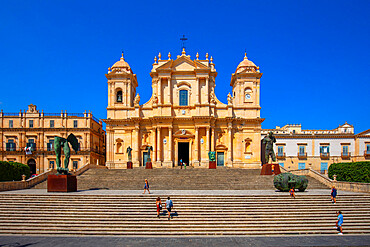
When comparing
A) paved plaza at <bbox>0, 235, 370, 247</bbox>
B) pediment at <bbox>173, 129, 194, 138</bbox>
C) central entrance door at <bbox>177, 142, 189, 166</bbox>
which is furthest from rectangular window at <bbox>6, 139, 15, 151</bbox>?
paved plaza at <bbox>0, 235, 370, 247</bbox>

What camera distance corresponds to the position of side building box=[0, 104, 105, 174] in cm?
5009

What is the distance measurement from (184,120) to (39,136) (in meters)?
23.6

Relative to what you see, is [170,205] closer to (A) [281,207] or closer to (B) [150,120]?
(A) [281,207]

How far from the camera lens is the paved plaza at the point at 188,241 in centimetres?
1445

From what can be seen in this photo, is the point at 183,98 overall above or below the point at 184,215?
above

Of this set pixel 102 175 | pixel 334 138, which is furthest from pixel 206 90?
pixel 334 138

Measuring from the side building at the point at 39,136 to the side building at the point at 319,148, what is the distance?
31.5 metres

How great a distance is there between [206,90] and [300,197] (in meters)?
26.4

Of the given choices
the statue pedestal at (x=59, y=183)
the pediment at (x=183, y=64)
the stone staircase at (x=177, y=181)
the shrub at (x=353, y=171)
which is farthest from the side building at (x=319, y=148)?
the statue pedestal at (x=59, y=183)

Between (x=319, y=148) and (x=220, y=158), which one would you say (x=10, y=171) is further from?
(x=319, y=148)

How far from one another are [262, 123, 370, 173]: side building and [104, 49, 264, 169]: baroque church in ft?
32.7

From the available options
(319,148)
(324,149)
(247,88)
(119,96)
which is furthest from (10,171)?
(324,149)

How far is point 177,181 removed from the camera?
100 feet

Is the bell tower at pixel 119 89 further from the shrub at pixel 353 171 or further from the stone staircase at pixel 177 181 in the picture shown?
the shrub at pixel 353 171
